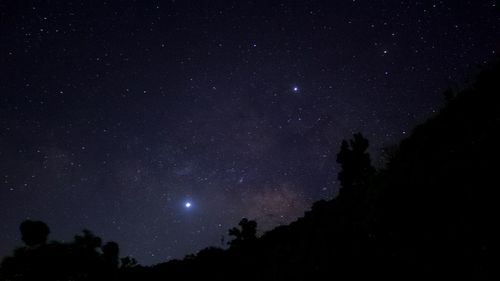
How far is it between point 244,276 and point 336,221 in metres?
5.54

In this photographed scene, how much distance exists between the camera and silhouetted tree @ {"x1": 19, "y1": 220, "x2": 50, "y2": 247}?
1997 centimetres

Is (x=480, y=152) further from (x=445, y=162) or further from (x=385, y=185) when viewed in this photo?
(x=385, y=185)

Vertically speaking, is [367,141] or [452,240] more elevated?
[367,141]

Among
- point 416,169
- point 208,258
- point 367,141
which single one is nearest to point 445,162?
point 416,169

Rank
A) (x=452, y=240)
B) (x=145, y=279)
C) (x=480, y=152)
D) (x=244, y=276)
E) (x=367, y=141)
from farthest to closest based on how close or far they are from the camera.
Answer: (x=367, y=141)
(x=145, y=279)
(x=244, y=276)
(x=480, y=152)
(x=452, y=240)

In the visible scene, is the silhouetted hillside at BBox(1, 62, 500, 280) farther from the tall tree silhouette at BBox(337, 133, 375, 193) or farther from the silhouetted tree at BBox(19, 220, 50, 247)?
the tall tree silhouette at BBox(337, 133, 375, 193)

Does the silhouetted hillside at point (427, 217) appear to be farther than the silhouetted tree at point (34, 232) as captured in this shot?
No

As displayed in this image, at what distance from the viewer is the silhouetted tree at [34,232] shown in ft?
65.5

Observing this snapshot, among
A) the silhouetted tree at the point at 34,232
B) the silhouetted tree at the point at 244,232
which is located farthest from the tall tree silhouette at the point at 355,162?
the silhouetted tree at the point at 34,232

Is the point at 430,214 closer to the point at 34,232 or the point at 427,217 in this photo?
the point at 427,217

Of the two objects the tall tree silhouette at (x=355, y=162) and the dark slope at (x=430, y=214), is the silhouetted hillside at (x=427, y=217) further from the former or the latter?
the tall tree silhouette at (x=355, y=162)

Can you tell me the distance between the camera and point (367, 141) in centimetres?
2545

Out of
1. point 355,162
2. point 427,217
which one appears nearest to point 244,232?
point 355,162

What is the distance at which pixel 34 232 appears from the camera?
2028cm
